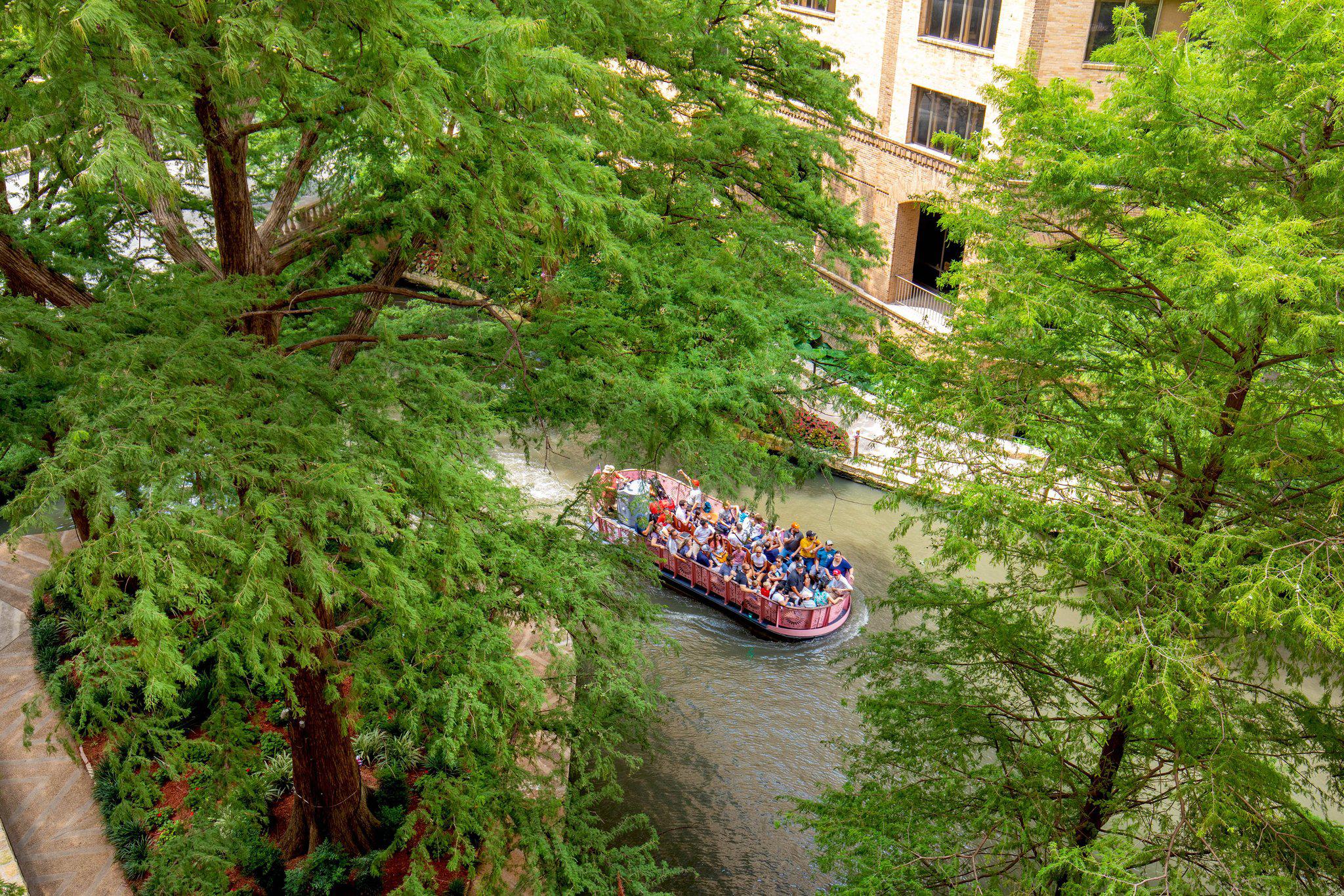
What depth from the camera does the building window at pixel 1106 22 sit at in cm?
2097

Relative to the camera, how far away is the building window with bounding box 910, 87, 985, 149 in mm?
24953

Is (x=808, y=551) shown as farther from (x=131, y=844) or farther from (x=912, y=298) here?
(x=912, y=298)

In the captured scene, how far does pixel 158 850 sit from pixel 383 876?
244 centimetres

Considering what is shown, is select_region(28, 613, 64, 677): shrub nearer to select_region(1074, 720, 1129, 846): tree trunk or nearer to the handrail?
select_region(1074, 720, 1129, 846): tree trunk

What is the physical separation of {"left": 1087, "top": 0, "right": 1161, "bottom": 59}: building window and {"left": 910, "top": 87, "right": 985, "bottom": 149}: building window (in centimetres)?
341

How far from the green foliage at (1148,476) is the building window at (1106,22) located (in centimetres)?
1467

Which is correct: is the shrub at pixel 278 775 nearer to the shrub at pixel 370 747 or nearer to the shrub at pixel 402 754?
the shrub at pixel 370 747

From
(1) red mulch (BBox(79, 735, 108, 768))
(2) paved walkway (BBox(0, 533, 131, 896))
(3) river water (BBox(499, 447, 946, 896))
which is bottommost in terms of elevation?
(3) river water (BBox(499, 447, 946, 896))

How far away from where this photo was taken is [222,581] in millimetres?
5688

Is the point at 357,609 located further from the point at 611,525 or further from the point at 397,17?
the point at 397,17

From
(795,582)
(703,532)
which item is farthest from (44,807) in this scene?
(795,582)

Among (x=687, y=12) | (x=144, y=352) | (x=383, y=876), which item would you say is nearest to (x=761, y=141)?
(x=687, y=12)

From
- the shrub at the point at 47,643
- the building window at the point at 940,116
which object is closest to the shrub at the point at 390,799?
the shrub at the point at 47,643

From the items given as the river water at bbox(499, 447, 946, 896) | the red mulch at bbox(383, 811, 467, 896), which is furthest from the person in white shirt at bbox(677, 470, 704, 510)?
the red mulch at bbox(383, 811, 467, 896)
